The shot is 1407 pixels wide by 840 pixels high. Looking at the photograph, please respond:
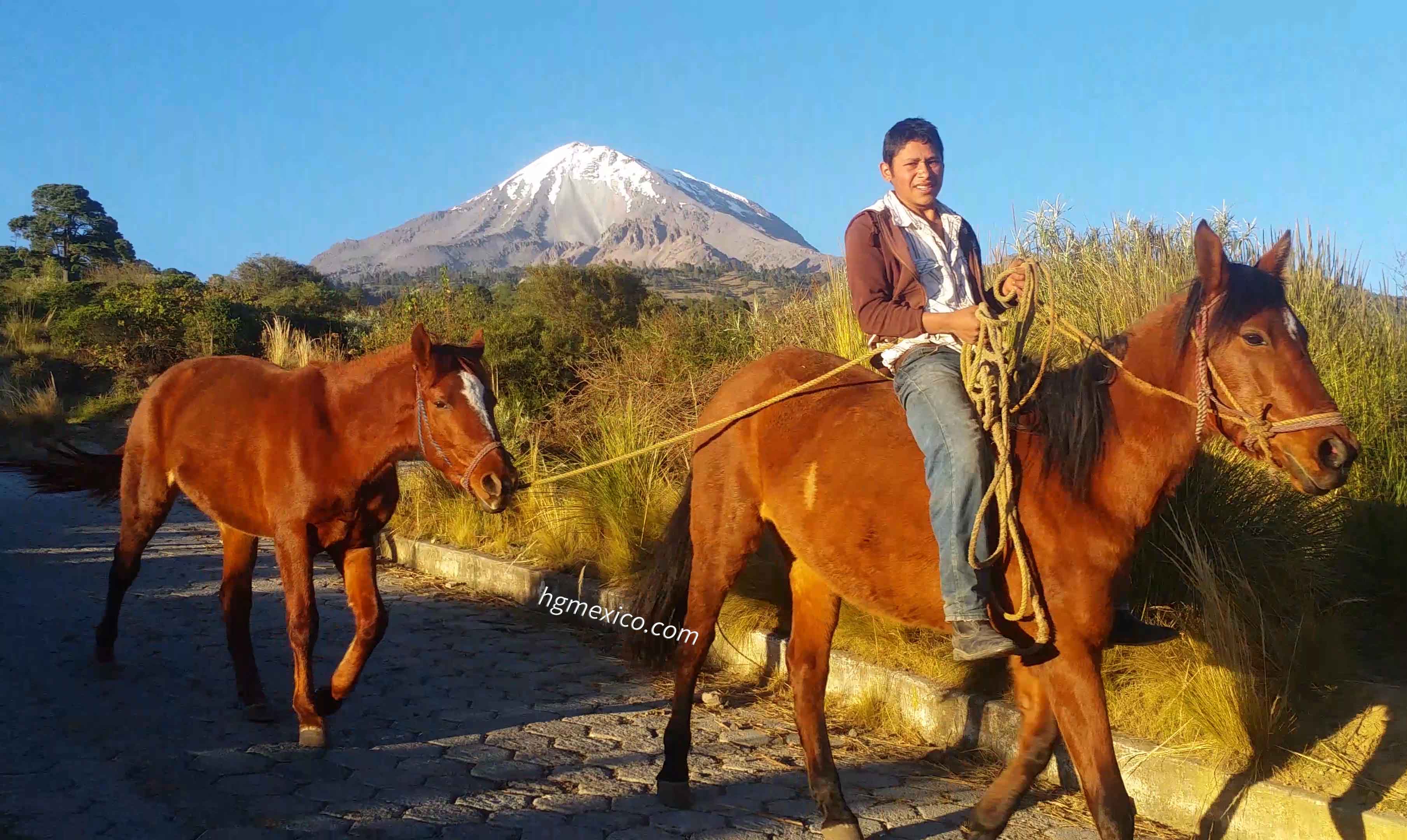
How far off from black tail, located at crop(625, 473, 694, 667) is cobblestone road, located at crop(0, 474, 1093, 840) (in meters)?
0.35

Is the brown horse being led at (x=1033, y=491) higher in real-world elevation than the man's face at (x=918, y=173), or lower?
lower

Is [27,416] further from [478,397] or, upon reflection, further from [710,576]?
[710,576]

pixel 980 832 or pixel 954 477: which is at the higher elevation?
pixel 954 477

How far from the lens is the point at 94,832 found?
144 inches

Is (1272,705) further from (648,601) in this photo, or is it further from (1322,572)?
(648,601)

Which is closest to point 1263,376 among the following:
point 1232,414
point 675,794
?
point 1232,414

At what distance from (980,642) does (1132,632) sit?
2.77 feet

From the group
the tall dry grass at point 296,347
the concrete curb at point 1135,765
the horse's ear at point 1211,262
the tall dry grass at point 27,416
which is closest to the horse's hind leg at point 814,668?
the concrete curb at point 1135,765

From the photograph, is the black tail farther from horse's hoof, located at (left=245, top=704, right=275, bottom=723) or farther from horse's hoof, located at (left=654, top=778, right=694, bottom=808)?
horse's hoof, located at (left=245, top=704, right=275, bottom=723)

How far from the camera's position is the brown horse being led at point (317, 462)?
187 inches

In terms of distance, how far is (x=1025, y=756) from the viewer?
3789 millimetres

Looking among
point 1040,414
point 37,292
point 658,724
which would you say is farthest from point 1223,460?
point 37,292

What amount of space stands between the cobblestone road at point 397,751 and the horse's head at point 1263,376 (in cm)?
188

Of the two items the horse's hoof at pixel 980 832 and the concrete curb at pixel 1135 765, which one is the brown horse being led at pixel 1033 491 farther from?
the concrete curb at pixel 1135 765
